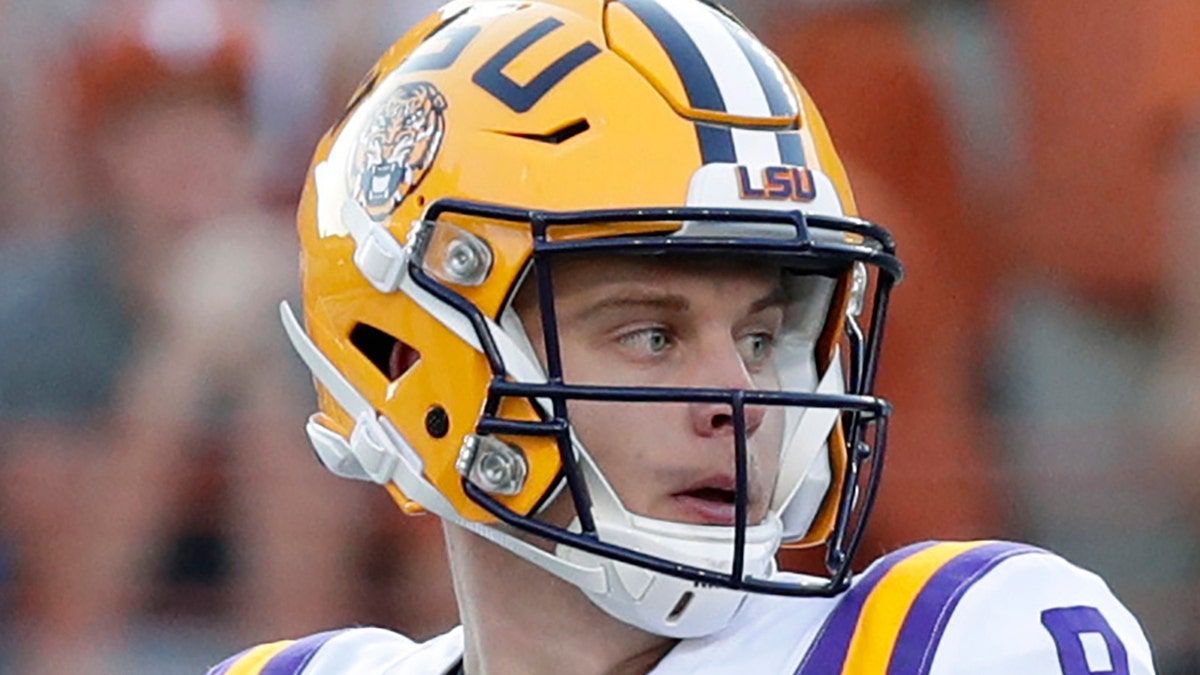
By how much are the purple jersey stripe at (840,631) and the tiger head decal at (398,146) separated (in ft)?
1.42

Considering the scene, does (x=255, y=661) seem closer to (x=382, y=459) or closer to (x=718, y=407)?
(x=382, y=459)

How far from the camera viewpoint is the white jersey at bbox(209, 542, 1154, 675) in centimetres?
127

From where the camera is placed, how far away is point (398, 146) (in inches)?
57.5

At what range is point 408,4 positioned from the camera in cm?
278

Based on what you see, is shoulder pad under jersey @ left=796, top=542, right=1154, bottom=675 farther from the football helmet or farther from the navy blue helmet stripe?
the navy blue helmet stripe

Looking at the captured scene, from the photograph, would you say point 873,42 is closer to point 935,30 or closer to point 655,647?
point 935,30

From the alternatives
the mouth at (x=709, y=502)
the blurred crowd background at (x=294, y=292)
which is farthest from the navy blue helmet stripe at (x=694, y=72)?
the blurred crowd background at (x=294, y=292)

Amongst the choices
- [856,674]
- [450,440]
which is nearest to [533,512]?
[450,440]

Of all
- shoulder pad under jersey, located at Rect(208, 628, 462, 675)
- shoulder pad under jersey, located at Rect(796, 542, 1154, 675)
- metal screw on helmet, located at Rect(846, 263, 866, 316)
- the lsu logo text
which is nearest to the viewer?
shoulder pad under jersey, located at Rect(796, 542, 1154, 675)

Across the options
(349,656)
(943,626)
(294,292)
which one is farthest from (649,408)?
(294,292)

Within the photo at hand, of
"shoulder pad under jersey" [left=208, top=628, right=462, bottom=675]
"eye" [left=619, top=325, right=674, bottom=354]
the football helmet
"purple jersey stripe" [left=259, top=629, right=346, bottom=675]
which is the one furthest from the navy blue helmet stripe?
"purple jersey stripe" [left=259, top=629, right=346, bottom=675]

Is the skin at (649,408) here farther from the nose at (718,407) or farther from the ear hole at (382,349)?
the ear hole at (382,349)

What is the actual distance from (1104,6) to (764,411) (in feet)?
4.60

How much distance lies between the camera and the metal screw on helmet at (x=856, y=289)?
1.47 meters
